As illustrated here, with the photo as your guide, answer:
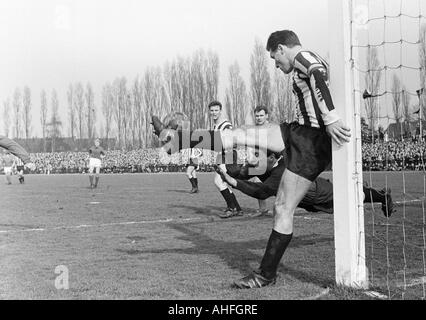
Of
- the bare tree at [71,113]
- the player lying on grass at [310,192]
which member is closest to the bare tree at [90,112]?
the bare tree at [71,113]

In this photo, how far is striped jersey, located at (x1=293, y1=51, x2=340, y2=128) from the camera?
4.40 meters

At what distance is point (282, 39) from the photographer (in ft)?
15.6

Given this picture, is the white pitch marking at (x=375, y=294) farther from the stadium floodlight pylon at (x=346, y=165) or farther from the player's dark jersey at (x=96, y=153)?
the player's dark jersey at (x=96, y=153)

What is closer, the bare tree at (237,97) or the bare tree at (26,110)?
the bare tree at (237,97)

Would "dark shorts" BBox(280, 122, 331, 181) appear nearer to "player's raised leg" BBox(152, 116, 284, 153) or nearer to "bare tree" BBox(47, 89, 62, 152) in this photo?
"player's raised leg" BBox(152, 116, 284, 153)

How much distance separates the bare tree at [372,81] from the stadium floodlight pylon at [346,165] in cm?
57

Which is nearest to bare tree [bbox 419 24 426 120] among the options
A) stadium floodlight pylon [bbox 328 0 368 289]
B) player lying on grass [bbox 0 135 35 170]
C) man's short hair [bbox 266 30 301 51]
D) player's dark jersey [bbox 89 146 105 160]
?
stadium floodlight pylon [bbox 328 0 368 289]

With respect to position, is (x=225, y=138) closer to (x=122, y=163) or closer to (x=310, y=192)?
(x=310, y=192)

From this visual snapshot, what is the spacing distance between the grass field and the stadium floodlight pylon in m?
0.27

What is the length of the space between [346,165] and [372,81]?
1.64m

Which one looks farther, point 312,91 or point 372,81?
point 372,81

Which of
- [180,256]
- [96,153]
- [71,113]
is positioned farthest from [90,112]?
[180,256]

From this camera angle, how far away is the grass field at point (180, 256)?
4413mm
